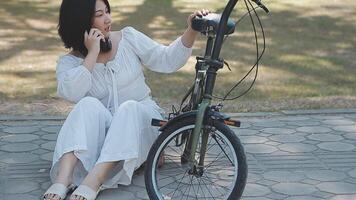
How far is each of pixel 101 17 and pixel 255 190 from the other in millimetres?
1411

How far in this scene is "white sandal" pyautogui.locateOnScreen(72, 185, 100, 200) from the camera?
12.3 ft

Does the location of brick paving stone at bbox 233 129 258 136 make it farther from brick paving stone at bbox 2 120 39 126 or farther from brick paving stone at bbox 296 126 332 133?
brick paving stone at bbox 2 120 39 126

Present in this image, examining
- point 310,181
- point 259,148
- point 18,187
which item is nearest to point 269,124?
point 259,148

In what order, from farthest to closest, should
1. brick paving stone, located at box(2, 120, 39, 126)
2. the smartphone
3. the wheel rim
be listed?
brick paving stone, located at box(2, 120, 39, 126) → the smartphone → the wheel rim

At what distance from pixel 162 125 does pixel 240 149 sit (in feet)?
1.58

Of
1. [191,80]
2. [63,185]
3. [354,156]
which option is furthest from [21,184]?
[191,80]

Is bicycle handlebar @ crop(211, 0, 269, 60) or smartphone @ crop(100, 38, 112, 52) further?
smartphone @ crop(100, 38, 112, 52)

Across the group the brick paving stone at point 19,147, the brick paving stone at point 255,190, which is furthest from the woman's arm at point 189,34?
the brick paving stone at point 19,147

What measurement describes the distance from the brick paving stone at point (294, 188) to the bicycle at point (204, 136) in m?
0.33

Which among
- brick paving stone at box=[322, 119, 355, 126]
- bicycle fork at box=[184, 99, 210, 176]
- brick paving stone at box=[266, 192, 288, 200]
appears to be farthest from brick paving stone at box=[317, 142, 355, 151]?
bicycle fork at box=[184, 99, 210, 176]

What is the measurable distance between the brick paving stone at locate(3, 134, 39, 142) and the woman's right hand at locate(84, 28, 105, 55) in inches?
54.9

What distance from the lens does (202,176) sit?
3893 millimetres

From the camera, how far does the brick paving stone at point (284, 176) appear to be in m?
4.22

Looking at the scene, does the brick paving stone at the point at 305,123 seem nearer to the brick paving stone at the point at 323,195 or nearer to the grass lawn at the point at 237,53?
the grass lawn at the point at 237,53
